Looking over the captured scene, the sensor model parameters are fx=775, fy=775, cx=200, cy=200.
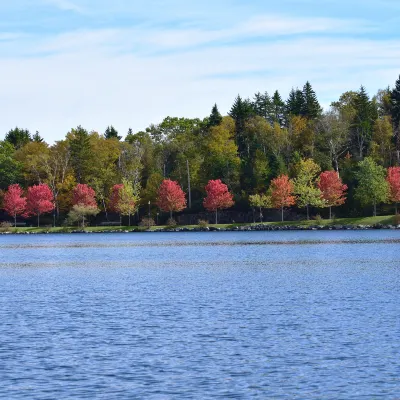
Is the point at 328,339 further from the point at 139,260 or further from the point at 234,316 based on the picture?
the point at 139,260

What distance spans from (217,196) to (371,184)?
30.5 meters

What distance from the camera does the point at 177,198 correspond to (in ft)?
506

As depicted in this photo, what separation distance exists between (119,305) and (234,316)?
312 inches

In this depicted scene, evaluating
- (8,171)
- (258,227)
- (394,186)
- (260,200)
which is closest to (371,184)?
(394,186)

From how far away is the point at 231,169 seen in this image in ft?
517

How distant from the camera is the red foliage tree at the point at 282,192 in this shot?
14412 centimetres

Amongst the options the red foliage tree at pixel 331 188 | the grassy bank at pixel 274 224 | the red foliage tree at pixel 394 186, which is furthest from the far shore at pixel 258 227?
the red foliage tree at pixel 331 188

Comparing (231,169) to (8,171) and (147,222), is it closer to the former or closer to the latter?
(147,222)

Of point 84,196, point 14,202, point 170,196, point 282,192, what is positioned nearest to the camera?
point 282,192

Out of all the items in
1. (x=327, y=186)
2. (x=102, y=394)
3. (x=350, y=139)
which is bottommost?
(x=102, y=394)

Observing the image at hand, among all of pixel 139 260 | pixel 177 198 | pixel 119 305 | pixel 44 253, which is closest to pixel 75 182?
pixel 177 198

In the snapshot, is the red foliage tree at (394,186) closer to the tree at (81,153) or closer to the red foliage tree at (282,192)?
the red foliage tree at (282,192)

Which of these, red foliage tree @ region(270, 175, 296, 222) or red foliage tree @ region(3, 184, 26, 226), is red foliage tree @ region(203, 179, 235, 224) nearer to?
red foliage tree @ region(270, 175, 296, 222)

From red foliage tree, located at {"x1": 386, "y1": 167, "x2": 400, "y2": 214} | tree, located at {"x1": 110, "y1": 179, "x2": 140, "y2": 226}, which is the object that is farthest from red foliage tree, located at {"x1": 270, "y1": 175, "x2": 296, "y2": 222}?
tree, located at {"x1": 110, "y1": 179, "x2": 140, "y2": 226}
